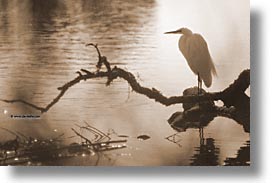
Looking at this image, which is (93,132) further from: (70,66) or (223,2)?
(223,2)

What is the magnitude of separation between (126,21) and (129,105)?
19cm

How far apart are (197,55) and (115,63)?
0.18 metres

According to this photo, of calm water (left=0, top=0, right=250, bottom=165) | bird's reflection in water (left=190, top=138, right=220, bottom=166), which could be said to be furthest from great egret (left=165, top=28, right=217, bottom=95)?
bird's reflection in water (left=190, top=138, right=220, bottom=166)

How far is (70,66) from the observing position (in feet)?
3.16

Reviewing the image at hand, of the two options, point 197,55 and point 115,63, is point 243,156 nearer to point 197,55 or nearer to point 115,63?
point 197,55

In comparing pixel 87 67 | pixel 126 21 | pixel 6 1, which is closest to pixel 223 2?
pixel 126 21

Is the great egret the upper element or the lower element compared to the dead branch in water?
upper

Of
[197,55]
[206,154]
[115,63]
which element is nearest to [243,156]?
[206,154]

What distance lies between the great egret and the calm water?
13 mm

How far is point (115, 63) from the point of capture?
96cm

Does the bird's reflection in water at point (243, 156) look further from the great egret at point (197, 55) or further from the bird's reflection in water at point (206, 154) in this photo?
the great egret at point (197, 55)

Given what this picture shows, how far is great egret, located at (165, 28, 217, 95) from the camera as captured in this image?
96 cm

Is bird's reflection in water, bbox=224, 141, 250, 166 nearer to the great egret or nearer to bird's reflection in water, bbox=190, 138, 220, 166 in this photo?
bird's reflection in water, bbox=190, 138, 220, 166

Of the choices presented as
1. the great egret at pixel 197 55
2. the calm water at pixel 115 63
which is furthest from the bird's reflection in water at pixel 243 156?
the great egret at pixel 197 55
